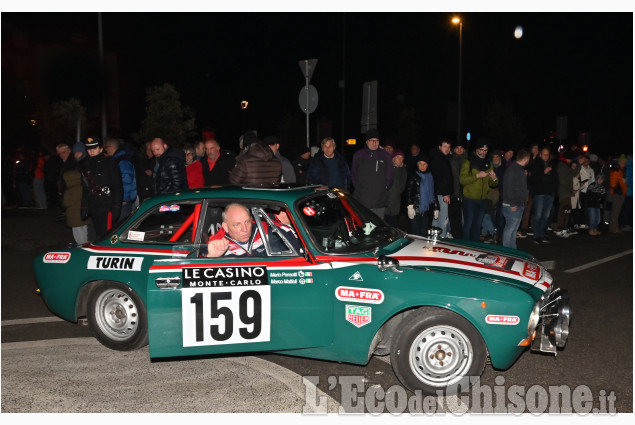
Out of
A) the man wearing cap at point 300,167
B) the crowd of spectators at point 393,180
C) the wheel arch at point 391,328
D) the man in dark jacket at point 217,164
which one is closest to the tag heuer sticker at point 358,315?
the wheel arch at point 391,328

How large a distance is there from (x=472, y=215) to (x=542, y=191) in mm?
2623

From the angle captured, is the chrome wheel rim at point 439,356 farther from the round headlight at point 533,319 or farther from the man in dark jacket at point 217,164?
the man in dark jacket at point 217,164

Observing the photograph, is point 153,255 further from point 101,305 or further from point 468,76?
point 468,76

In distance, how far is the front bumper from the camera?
4863mm

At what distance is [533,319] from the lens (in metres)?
4.73

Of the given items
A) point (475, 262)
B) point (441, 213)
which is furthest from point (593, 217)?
point (475, 262)

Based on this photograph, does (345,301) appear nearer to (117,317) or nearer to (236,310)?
(236,310)

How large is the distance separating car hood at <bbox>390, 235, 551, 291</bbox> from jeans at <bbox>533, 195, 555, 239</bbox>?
7.15 metres

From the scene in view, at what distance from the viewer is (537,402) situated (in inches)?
184

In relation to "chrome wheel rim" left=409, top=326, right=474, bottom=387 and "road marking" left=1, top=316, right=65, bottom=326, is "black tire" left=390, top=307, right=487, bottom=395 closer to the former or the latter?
"chrome wheel rim" left=409, top=326, right=474, bottom=387

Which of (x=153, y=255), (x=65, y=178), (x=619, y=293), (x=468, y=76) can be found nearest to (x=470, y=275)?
(x=153, y=255)

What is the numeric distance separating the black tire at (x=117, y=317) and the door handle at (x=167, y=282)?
906mm

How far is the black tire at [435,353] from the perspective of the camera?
187 inches

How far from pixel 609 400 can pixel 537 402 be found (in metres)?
0.50
